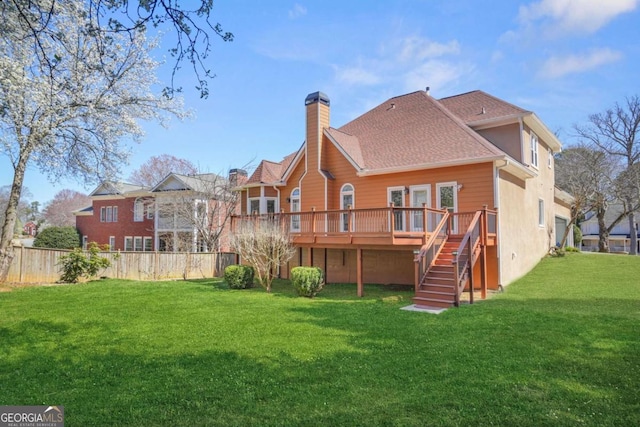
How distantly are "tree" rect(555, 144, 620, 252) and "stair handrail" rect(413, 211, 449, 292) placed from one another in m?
14.3

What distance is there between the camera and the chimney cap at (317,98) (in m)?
16.4

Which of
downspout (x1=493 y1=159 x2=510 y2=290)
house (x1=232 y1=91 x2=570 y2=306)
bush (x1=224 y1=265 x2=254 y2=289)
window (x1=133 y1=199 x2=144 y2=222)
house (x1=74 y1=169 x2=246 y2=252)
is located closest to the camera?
house (x1=232 y1=91 x2=570 y2=306)

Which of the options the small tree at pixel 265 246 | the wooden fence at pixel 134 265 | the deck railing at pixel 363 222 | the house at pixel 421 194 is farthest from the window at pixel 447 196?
the wooden fence at pixel 134 265

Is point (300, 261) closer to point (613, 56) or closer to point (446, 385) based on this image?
point (446, 385)

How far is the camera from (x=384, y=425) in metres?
3.79

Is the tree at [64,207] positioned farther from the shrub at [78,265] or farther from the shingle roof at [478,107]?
the shingle roof at [478,107]

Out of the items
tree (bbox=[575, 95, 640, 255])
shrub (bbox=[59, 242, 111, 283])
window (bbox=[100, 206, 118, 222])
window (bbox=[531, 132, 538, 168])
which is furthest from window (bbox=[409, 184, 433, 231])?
window (bbox=[100, 206, 118, 222])

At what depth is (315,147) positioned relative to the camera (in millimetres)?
16406

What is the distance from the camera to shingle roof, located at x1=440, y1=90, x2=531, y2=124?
49.2ft

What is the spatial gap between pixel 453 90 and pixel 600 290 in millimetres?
11141

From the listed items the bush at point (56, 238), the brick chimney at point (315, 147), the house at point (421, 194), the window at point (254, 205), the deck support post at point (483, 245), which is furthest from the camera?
the bush at point (56, 238)

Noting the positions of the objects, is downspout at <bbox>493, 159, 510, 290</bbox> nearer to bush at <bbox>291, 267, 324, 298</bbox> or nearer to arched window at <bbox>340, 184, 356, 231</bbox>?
arched window at <bbox>340, 184, 356, 231</bbox>

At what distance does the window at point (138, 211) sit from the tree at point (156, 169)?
692 centimetres

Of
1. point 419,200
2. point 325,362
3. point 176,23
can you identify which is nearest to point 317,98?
point 419,200
